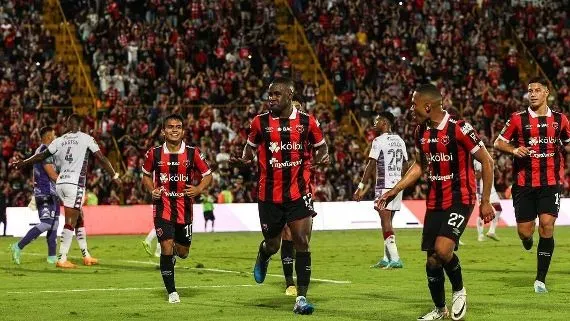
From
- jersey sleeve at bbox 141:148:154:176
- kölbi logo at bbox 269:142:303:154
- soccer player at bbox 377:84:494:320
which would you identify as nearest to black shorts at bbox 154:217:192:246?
jersey sleeve at bbox 141:148:154:176

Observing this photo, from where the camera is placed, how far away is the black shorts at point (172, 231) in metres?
15.4

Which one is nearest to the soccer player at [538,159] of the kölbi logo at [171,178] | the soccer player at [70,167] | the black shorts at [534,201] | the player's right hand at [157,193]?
the black shorts at [534,201]

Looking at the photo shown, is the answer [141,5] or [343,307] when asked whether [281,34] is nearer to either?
[141,5]

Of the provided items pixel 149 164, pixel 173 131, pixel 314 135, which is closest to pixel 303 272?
pixel 314 135

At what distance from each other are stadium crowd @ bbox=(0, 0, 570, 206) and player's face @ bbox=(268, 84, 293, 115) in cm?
2267

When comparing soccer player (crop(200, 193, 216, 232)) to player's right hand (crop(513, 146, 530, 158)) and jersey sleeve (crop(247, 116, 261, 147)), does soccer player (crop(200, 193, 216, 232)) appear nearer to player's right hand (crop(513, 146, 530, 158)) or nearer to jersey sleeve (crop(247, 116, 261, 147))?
player's right hand (crop(513, 146, 530, 158))

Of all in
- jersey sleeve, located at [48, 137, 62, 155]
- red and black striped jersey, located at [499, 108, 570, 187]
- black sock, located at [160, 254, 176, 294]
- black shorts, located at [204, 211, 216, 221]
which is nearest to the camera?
black sock, located at [160, 254, 176, 294]

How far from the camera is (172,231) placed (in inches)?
610

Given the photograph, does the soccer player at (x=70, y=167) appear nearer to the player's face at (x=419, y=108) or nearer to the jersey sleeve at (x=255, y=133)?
the jersey sleeve at (x=255, y=133)

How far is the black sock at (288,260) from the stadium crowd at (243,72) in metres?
20.8

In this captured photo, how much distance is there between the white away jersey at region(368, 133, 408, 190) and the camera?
21188 mm

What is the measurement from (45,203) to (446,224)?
11659mm

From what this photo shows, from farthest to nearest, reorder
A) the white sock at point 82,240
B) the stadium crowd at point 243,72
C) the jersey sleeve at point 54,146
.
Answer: the stadium crowd at point 243,72 < the white sock at point 82,240 < the jersey sleeve at point 54,146

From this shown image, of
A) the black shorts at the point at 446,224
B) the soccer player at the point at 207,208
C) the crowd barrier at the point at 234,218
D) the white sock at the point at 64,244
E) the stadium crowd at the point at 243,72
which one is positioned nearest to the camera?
the black shorts at the point at 446,224
